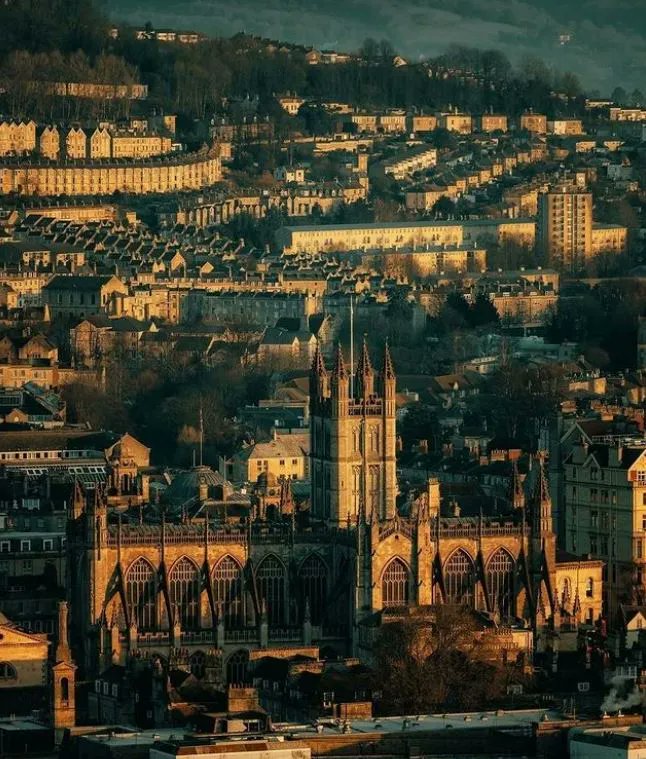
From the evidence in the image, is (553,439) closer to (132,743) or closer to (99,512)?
(99,512)

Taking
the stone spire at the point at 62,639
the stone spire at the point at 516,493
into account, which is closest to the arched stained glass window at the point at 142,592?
the stone spire at the point at 62,639

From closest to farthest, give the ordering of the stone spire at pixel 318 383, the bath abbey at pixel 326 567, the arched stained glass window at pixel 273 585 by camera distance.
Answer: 1. the bath abbey at pixel 326 567
2. the arched stained glass window at pixel 273 585
3. the stone spire at pixel 318 383

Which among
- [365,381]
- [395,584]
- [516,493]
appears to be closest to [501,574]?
[516,493]

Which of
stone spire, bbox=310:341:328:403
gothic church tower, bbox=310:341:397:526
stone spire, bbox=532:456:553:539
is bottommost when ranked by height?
stone spire, bbox=532:456:553:539

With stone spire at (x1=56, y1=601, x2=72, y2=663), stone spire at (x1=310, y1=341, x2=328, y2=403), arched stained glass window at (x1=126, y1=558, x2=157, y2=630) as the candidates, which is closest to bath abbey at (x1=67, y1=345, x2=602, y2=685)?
arched stained glass window at (x1=126, y1=558, x2=157, y2=630)

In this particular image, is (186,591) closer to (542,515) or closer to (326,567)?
(326,567)

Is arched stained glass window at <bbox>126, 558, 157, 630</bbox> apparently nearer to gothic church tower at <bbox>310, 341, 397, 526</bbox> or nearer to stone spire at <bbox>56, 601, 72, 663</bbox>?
gothic church tower at <bbox>310, 341, 397, 526</bbox>

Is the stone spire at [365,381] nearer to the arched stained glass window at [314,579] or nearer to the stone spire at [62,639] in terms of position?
the arched stained glass window at [314,579]

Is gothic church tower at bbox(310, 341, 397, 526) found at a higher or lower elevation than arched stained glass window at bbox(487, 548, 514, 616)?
higher
